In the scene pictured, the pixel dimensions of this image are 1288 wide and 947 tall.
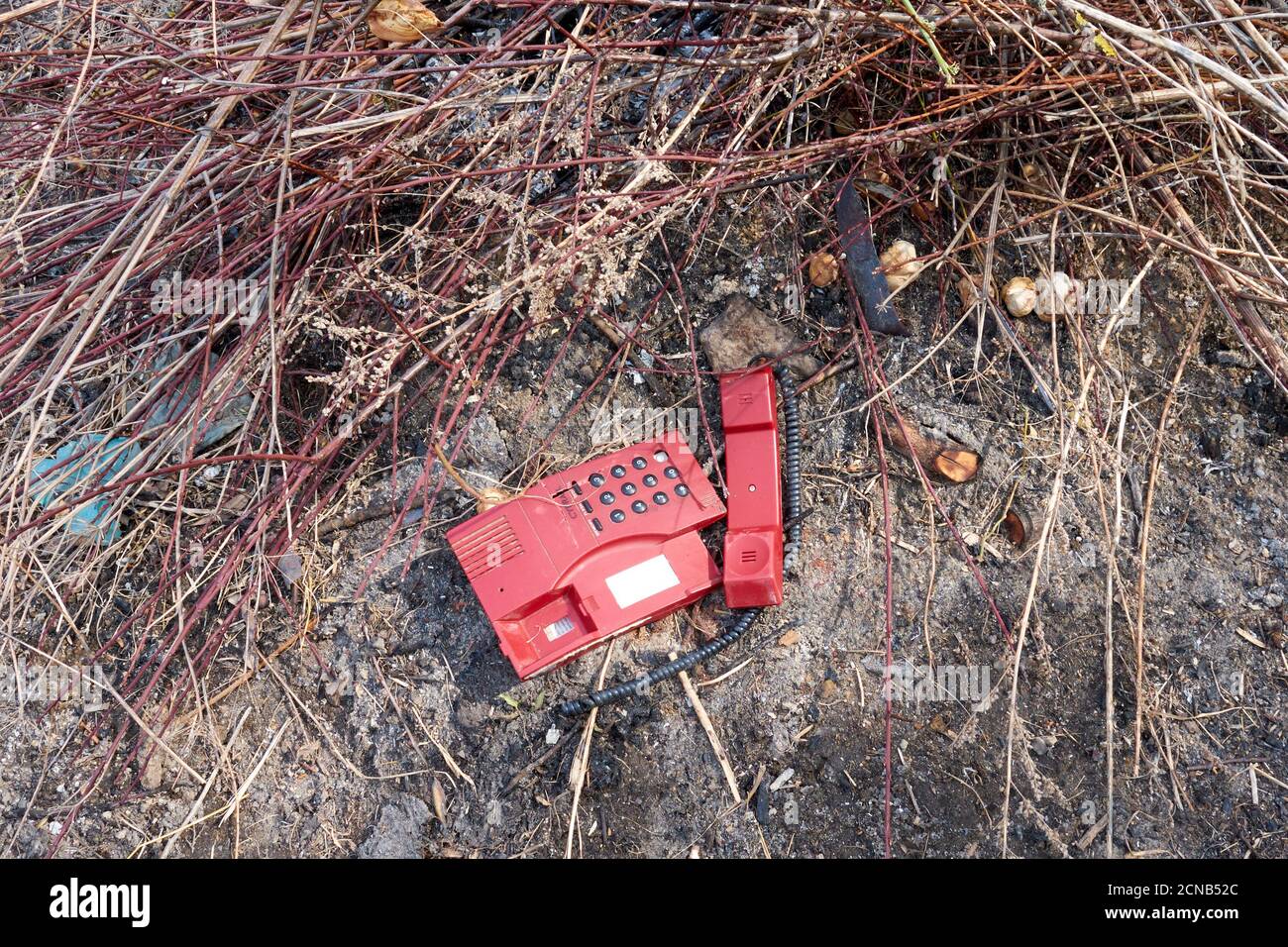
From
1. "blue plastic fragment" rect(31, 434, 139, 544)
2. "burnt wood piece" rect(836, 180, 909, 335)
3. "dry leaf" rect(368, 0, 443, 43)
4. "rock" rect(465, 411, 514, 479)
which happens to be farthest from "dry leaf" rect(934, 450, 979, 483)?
"blue plastic fragment" rect(31, 434, 139, 544)

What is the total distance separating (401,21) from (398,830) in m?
1.53

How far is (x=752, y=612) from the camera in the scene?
5.52 feet

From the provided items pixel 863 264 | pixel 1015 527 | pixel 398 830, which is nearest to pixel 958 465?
pixel 1015 527

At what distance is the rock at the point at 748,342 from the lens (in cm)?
179

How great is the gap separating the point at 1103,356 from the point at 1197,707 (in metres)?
0.67

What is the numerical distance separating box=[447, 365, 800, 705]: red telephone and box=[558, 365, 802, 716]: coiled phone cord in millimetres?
11

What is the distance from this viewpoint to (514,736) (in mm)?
1670

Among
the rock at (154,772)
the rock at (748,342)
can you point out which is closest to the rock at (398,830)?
the rock at (154,772)

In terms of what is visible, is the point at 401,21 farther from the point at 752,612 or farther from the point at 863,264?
the point at 752,612

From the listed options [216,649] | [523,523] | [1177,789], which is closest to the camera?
[1177,789]

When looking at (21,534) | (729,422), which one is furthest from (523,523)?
(21,534)

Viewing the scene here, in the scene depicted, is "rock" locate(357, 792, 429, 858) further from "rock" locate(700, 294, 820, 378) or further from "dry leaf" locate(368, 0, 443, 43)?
"dry leaf" locate(368, 0, 443, 43)

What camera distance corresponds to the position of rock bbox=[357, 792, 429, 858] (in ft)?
5.36

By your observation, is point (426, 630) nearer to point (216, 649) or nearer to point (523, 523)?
point (523, 523)
